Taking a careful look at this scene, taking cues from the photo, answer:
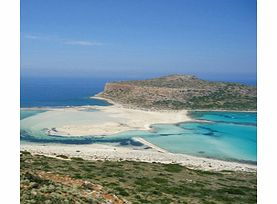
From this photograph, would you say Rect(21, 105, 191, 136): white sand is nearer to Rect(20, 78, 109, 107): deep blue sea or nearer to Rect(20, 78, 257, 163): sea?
Rect(20, 78, 257, 163): sea

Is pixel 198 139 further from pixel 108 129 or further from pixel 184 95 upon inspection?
pixel 184 95

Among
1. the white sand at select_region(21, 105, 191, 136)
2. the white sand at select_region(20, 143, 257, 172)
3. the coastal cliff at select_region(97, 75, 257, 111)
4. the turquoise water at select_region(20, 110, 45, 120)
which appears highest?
the coastal cliff at select_region(97, 75, 257, 111)

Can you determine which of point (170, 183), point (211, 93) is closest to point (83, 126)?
point (170, 183)

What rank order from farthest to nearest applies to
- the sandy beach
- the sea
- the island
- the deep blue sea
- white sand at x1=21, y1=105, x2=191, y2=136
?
the deep blue sea → white sand at x1=21, y1=105, x2=191, y2=136 → the sea → the sandy beach → the island

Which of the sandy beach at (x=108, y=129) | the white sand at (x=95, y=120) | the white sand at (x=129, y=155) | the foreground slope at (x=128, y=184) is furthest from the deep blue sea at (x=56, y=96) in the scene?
the foreground slope at (x=128, y=184)

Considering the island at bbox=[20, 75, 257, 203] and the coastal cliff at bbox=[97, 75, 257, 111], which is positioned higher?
the coastal cliff at bbox=[97, 75, 257, 111]

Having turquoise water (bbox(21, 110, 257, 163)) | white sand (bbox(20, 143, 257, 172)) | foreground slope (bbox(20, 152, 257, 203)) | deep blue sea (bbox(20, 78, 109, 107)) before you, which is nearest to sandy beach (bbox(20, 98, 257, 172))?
white sand (bbox(20, 143, 257, 172))
